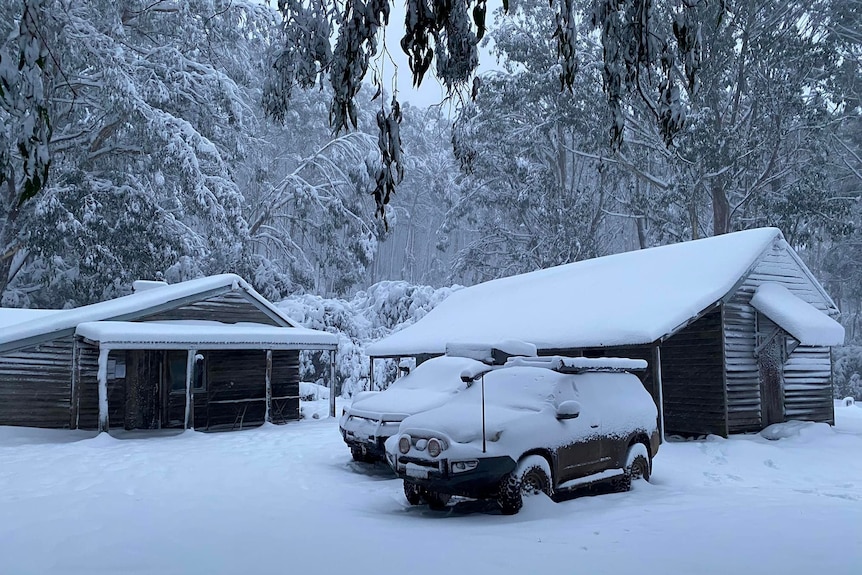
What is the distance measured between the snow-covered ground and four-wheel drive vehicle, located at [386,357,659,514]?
34 cm

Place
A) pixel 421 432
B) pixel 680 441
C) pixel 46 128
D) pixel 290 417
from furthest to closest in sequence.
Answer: pixel 290 417 → pixel 680 441 → pixel 421 432 → pixel 46 128

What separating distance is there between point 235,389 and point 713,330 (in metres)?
13.1

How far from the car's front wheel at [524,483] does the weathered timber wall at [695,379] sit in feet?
27.5

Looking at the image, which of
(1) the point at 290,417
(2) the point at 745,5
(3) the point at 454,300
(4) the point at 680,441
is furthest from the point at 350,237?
(4) the point at 680,441

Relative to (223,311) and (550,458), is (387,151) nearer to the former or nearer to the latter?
(550,458)

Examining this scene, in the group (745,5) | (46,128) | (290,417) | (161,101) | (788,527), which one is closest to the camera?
(46,128)

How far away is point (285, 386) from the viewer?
21.6 meters

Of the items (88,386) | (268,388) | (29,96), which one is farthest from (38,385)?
(29,96)

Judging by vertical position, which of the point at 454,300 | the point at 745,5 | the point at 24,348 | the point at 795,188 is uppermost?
the point at 745,5

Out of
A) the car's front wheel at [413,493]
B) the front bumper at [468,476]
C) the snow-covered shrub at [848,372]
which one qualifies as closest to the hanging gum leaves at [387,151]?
the front bumper at [468,476]

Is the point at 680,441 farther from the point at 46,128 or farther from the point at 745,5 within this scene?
→ the point at 745,5

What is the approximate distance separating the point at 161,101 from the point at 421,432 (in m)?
21.1

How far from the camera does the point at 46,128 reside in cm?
593

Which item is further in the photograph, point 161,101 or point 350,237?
point 350,237
